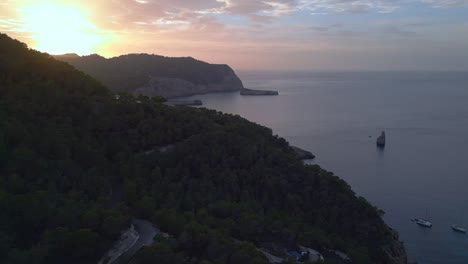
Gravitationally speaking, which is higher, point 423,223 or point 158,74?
point 158,74

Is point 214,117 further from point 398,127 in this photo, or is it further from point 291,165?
point 398,127

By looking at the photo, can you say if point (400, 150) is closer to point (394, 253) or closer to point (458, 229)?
point (458, 229)

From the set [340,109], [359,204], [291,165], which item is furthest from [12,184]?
[340,109]

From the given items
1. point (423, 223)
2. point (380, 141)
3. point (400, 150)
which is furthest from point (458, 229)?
point (380, 141)

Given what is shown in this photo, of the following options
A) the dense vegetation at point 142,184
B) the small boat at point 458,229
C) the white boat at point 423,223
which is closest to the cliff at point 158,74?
the white boat at point 423,223

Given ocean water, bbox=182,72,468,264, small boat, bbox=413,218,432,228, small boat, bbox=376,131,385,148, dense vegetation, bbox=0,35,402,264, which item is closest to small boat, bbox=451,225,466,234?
ocean water, bbox=182,72,468,264
